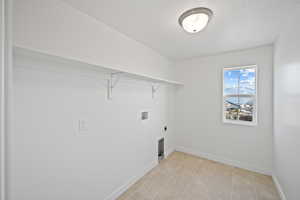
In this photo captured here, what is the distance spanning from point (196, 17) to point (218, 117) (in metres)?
2.32

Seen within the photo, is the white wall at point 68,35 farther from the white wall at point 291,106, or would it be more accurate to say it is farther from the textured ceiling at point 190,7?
the white wall at point 291,106

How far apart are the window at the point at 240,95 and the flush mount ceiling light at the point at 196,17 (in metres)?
1.84

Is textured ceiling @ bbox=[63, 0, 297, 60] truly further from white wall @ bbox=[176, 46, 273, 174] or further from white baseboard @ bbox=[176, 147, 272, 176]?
white baseboard @ bbox=[176, 147, 272, 176]

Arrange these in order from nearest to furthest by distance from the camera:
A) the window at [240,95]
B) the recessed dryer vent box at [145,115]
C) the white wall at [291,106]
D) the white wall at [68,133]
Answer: the white wall at [68,133]
the white wall at [291,106]
the recessed dryer vent box at [145,115]
the window at [240,95]

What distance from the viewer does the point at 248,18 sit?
161cm

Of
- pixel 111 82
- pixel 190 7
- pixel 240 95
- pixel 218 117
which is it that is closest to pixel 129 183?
pixel 111 82

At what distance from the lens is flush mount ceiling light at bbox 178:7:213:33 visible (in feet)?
4.55

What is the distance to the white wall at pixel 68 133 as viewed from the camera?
108cm

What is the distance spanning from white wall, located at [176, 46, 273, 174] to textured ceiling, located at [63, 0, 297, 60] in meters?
0.54

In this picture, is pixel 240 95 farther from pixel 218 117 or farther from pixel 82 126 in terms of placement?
pixel 82 126

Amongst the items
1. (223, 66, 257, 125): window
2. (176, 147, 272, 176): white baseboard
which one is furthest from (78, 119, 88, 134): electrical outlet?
(223, 66, 257, 125): window

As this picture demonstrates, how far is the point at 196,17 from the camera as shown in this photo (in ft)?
4.61

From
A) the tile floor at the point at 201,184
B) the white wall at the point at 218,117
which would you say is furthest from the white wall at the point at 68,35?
the tile floor at the point at 201,184

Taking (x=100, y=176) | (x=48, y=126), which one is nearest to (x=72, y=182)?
(x=100, y=176)
